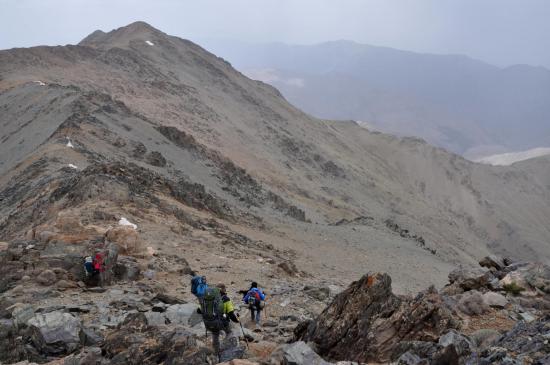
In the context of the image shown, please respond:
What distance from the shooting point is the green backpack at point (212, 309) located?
979cm

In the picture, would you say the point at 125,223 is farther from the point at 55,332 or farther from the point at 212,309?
the point at 212,309

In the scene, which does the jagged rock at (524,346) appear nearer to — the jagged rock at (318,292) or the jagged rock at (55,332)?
the jagged rock at (55,332)

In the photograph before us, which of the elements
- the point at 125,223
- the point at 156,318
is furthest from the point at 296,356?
the point at 125,223

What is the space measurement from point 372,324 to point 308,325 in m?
1.40

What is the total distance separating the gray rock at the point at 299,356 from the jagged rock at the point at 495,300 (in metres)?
6.27

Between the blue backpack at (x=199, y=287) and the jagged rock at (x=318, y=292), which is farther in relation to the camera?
the jagged rock at (x=318, y=292)

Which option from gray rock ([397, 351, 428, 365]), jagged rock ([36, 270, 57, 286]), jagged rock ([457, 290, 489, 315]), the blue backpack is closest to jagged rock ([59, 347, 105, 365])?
the blue backpack

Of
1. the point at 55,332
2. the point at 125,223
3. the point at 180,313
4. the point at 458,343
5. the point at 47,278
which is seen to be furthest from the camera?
the point at 125,223

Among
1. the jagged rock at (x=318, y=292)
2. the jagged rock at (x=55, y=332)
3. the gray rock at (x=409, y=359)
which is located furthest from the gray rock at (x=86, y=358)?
the jagged rock at (x=318, y=292)

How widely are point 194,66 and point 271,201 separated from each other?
54.9 meters

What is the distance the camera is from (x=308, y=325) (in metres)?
11.2

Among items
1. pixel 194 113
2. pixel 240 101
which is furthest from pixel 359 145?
pixel 194 113

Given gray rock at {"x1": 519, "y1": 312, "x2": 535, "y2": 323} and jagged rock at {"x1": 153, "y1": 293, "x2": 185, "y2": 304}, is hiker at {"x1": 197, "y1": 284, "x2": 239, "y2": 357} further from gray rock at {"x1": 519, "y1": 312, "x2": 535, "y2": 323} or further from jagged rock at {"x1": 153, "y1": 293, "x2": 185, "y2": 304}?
gray rock at {"x1": 519, "y1": 312, "x2": 535, "y2": 323}

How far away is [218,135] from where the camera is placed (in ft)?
229
